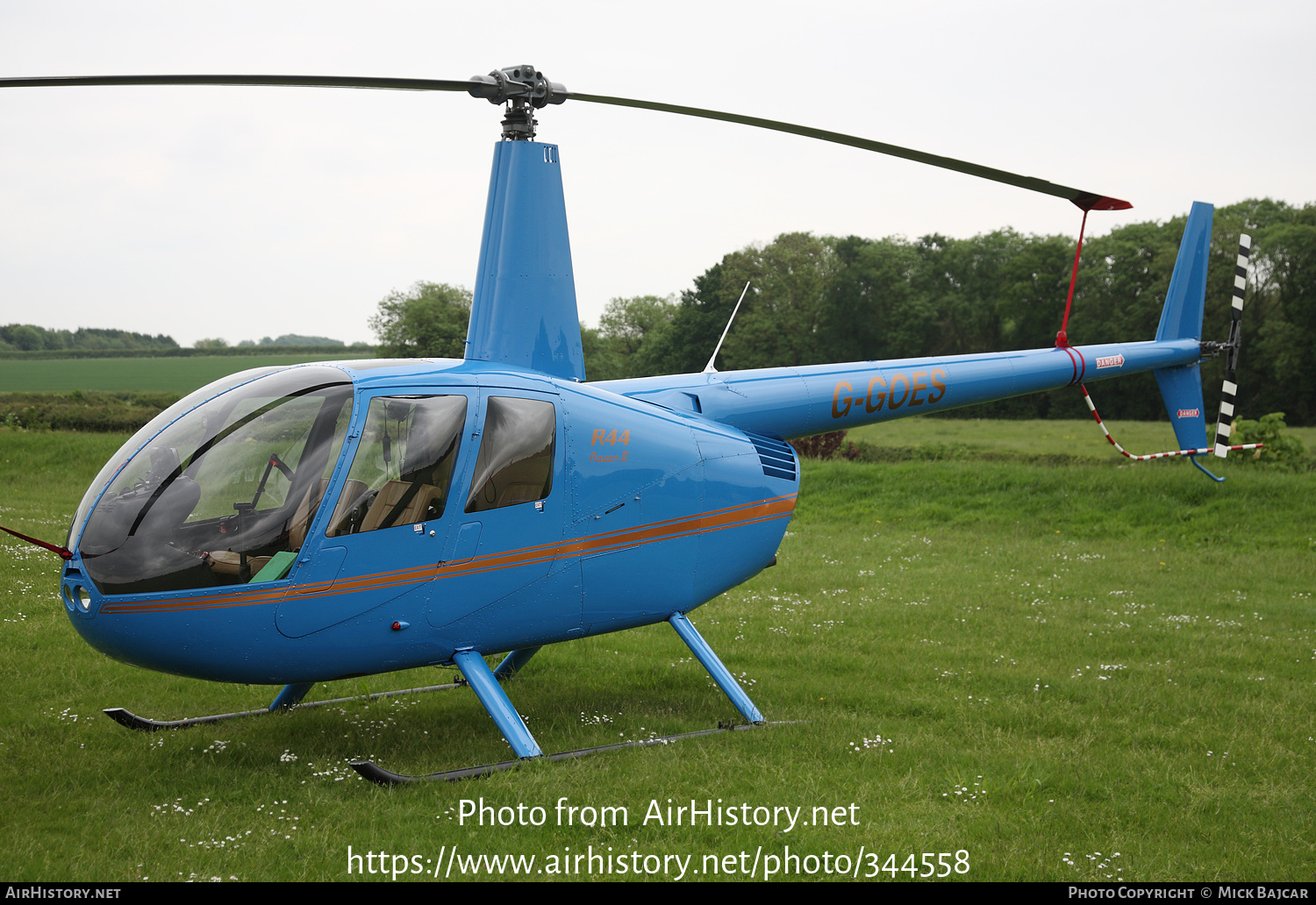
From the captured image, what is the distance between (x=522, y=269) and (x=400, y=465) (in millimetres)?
1837

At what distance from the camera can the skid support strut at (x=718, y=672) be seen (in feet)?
22.7

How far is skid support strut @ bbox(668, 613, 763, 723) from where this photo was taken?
6.93m

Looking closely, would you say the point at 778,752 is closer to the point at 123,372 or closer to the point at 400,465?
the point at 400,465

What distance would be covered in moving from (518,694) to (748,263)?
114 feet

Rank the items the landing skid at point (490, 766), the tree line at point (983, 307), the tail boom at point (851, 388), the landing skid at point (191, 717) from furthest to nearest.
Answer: the tree line at point (983, 307) → the tail boom at point (851, 388) → the landing skid at point (191, 717) → the landing skid at point (490, 766)

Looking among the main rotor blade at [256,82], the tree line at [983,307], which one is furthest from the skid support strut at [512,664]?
the tree line at [983,307]

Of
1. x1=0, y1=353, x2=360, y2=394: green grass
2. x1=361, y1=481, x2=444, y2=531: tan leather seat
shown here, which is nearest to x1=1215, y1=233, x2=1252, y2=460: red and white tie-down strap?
x1=361, y1=481, x2=444, y2=531: tan leather seat

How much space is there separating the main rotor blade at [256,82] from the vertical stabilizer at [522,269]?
Result: 839 millimetres

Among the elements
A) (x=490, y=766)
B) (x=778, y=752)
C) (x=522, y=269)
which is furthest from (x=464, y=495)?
(x=778, y=752)

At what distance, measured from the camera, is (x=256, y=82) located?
520 cm

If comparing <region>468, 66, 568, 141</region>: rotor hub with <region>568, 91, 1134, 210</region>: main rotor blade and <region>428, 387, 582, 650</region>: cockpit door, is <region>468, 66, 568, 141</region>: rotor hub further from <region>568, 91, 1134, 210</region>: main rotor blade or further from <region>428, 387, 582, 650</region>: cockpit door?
<region>428, 387, 582, 650</region>: cockpit door

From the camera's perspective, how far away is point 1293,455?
18.4m

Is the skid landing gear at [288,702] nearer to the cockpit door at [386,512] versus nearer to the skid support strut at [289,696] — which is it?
the skid support strut at [289,696]

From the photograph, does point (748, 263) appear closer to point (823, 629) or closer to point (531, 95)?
point (823, 629)
